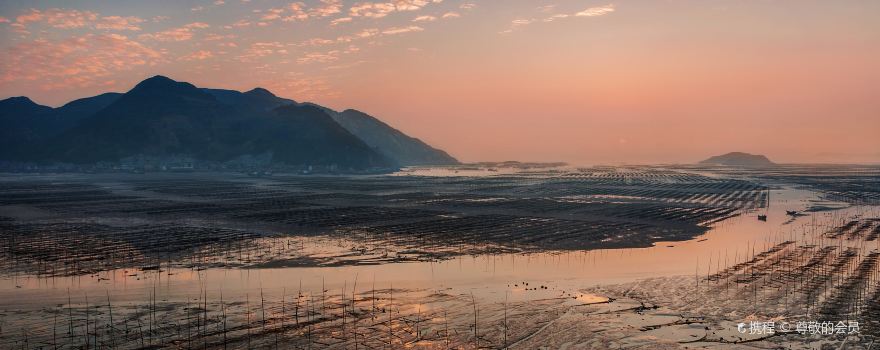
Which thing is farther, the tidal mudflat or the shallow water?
the shallow water

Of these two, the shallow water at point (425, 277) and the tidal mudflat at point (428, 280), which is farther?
the shallow water at point (425, 277)

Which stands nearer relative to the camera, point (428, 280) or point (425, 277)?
point (428, 280)

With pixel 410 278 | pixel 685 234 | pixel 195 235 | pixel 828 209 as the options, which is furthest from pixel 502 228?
pixel 828 209

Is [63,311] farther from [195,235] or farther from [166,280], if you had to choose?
[195,235]
